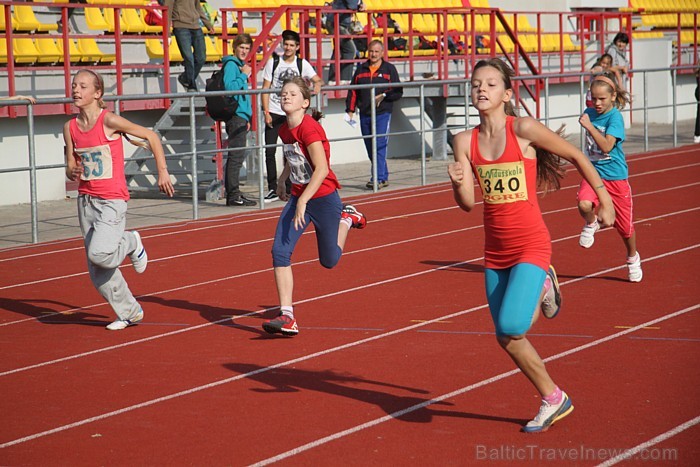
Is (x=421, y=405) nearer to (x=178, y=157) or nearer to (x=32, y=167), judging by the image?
(x=32, y=167)

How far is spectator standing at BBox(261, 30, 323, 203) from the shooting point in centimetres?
1423

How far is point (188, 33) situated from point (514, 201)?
11522 mm

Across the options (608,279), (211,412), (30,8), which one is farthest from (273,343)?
(30,8)

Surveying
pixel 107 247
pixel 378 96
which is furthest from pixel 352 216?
pixel 378 96

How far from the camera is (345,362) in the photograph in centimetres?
684

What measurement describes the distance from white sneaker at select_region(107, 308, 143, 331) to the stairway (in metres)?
7.80

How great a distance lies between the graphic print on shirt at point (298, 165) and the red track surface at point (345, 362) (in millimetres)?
1005

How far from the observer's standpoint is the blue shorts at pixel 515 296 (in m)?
5.18

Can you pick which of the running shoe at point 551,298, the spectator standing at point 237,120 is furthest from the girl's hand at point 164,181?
the spectator standing at point 237,120

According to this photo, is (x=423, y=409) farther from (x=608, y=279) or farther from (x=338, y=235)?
(x=608, y=279)

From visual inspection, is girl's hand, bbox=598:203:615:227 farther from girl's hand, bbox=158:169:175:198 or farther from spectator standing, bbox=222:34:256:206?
spectator standing, bbox=222:34:256:206

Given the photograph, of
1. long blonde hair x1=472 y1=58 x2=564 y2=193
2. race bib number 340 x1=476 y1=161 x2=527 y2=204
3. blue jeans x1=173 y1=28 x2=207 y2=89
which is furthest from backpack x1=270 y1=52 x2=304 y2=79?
race bib number 340 x1=476 y1=161 x2=527 y2=204

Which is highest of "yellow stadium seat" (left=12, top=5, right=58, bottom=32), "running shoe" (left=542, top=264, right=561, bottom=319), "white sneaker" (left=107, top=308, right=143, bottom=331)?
"yellow stadium seat" (left=12, top=5, right=58, bottom=32)

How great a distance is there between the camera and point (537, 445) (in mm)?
5133
